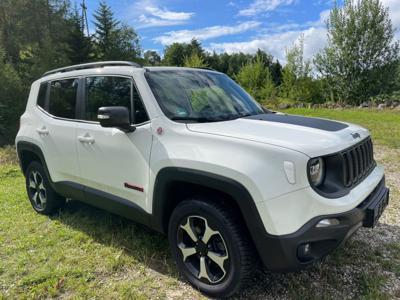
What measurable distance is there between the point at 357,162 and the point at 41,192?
13.2 feet

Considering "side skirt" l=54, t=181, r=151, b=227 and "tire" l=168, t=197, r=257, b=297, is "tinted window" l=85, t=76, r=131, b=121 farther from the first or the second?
"tire" l=168, t=197, r=257, b=297

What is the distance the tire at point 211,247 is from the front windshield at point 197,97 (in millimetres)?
822

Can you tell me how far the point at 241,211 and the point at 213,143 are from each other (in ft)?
1.79

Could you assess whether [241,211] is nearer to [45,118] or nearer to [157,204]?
[157,204]

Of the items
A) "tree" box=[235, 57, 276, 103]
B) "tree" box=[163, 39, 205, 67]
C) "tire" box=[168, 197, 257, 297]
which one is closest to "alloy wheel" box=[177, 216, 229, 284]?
"tire" box=[168, 197, 257, 297]

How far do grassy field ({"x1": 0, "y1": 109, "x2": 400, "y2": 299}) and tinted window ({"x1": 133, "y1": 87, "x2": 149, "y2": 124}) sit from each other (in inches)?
54.8

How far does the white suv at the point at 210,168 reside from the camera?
7.69 feet

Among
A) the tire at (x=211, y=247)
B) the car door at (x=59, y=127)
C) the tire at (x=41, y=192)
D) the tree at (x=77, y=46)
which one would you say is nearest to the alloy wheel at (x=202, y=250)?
the tire at (x=211, y=247)

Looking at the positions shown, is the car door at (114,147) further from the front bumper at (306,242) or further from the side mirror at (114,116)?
the front bumper at (306,242)

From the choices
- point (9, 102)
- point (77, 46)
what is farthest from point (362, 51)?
point (9, 102)

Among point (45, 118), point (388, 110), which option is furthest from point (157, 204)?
point (388, 110)

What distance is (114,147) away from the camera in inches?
130

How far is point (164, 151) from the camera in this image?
9.45ft

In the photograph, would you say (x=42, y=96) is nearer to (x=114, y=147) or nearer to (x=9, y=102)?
(x=114, y=147)
